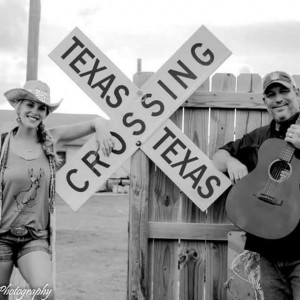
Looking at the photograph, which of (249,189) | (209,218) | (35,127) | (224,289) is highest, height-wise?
(35,127)

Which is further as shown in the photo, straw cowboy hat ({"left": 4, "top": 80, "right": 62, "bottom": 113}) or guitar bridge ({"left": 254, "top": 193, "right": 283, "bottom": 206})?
straw cowboy hat ({"left": 4, "top": 80, "right": 62, "bottom": 113})

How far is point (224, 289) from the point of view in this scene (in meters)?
4.46

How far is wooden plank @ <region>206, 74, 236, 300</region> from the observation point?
4477 mm

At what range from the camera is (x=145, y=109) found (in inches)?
173

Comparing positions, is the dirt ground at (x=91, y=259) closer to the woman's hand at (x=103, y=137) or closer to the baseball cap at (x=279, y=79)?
the woman's hand at (x=103, y=137)

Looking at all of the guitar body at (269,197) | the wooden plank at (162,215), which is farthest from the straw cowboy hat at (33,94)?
the guitar body at (269,197)

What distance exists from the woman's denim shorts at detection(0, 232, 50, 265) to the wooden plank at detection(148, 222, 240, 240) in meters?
1.17

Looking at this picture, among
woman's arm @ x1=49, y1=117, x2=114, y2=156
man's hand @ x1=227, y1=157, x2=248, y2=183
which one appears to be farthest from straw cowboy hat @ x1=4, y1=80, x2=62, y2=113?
man's hand @ x1=227, y1=157, x2=248, y2=183

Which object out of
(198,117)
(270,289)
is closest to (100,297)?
(198,117)

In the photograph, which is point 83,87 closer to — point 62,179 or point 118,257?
point 62,179

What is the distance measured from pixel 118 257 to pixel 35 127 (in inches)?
187

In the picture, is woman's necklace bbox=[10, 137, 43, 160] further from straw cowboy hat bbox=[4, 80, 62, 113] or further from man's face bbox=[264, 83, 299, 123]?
man's face bbox=[264, 83, 299, 123]

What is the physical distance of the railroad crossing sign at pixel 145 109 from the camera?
4332 millimetres

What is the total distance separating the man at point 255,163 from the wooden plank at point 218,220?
1.83ft
